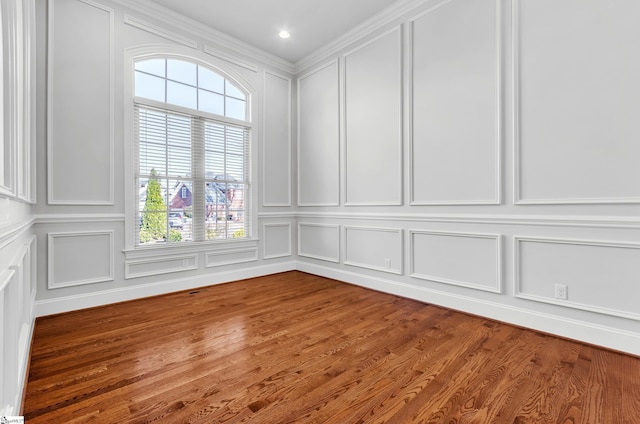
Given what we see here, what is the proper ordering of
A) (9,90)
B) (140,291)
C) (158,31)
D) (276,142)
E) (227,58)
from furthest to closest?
(276,142) < (227,58) < (158,31) < (140,291) < (9,90)

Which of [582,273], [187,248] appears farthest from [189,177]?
[582,273]

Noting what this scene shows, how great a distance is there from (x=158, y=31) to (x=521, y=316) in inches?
183

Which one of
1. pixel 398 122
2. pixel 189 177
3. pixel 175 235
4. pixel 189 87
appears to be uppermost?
pixel 189 87

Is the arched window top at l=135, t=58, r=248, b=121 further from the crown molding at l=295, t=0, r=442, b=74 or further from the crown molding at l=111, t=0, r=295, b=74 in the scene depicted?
the crown molding at l=295, t=0, r=442, b=74

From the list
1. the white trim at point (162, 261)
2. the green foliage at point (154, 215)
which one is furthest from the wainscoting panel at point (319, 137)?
the green foliage at point (154, 215)

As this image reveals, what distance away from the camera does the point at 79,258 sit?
9.99 ft

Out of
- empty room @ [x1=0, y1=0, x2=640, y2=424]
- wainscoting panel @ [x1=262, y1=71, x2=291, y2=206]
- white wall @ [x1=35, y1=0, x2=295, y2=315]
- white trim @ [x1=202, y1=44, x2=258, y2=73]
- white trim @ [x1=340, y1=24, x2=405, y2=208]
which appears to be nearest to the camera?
empty room @ [x1=0, y1=0, x2=640, y2=424]

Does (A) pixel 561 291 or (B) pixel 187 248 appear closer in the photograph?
(A) pixel 561 291

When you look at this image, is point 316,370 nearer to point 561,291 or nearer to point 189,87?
point 561,291

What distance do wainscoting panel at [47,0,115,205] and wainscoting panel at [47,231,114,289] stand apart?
35 centimetres

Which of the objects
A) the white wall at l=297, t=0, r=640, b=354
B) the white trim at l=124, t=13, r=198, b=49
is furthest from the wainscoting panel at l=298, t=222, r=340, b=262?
the white trim at l=124, t=13, r=198, b=49

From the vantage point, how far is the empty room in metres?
1.69

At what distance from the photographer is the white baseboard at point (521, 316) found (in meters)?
2.17

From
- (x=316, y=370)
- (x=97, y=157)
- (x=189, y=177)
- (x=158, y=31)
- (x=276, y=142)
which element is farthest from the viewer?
(x=276, y=142)
